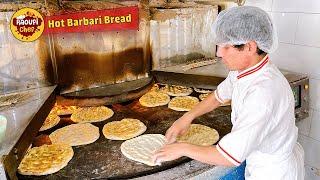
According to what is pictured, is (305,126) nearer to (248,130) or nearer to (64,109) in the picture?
(248,130)

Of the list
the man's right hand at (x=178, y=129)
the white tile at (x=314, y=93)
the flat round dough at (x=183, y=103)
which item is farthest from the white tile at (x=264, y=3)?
the man's right hand at (x=178, y=129)

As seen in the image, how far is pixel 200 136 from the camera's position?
81.5 inches

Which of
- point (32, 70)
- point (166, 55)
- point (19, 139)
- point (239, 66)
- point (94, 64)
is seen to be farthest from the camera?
point (166, 55)

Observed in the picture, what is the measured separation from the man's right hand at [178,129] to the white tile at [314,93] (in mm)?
1587

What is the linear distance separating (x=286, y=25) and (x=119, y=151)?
2253mm

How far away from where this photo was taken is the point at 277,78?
1594mm

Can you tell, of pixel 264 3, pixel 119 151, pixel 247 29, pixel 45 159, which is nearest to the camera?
pixel 247 29

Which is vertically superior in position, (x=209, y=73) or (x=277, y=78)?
(x=277, y=78)

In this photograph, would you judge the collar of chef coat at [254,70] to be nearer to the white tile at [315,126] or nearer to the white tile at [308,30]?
the white tile at [308,30]

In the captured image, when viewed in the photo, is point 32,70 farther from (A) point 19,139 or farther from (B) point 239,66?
(B) point 239,66

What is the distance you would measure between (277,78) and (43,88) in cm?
202

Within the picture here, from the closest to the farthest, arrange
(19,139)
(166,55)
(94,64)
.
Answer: (19,139)
(94,64)
(166,55)

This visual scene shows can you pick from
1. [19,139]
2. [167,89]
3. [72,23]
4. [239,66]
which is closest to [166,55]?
[167,89]

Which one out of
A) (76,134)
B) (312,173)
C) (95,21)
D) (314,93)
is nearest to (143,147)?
(76,134)
